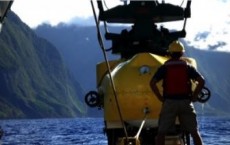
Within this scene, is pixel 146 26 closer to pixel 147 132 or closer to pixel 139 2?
pixel 139 2

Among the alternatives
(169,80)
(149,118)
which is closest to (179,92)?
(169,80)

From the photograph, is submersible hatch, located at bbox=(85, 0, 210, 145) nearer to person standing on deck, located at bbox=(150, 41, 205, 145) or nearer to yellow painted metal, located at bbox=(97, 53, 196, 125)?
yellow painted metal, located at bbox=(97, 53, 196, 125)

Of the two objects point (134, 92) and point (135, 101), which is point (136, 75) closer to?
point (134, 92)

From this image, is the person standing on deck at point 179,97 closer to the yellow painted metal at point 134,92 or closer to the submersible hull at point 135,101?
the submersible hull at point 135,101

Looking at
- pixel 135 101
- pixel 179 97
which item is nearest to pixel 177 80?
pixel 179 97

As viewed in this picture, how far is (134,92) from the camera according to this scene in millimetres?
16297

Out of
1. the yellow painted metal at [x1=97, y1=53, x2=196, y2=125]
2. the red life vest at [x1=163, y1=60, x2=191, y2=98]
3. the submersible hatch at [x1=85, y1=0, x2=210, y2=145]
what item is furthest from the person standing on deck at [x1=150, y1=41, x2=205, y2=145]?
the yellow painted metal at [x1=97, y1=53, x2=196, y2=125]

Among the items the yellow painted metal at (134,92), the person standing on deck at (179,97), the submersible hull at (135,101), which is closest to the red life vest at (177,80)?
the person standing on deck at (179,97)

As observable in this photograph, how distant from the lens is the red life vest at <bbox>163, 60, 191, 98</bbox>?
41.0 feet

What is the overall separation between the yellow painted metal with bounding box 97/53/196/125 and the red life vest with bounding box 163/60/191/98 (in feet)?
11.9

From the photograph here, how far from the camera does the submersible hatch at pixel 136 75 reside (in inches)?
637

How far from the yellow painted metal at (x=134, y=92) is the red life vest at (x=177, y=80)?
11.9 feet

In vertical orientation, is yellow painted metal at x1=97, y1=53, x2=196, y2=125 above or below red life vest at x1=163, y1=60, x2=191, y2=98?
below

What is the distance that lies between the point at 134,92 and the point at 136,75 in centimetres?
61
